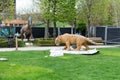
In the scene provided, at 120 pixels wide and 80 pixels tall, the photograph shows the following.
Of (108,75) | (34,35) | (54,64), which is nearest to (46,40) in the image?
(34,35)

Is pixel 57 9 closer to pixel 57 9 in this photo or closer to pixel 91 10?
pixel 57 9

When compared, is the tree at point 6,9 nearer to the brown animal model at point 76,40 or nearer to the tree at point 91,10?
the tree at point 91,10

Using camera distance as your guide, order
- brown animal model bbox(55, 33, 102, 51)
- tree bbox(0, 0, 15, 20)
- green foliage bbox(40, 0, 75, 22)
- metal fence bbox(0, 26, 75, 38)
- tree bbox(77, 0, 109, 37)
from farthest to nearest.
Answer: tree bbox(77, 0, 109, 37) → metal fence bbox(0, 26, 75, 38) → tree bbox(0, 0, 15, 20) → green foliage bbox(40, 0, 75, 22) → brown animal model bbox(55, 33, 102, 51)

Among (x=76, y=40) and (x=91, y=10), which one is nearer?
(x=76, y=40)

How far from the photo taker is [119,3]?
37.4 m

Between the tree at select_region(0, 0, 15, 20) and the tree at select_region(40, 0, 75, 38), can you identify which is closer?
the tree at select_region(40, 0, 75, 38)

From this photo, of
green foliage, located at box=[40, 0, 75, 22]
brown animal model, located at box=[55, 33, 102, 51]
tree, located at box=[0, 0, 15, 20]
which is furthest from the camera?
tree, located at box=[0, 0, 15, 20]

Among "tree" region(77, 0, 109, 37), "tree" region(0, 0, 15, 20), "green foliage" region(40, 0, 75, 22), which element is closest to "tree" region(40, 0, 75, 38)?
"green foliage" region(40, 0, 75, 22)

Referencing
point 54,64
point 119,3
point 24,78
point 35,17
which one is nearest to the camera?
point 24,78

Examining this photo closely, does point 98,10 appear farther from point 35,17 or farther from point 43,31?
point 35,17

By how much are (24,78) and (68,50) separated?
8809 millimetres

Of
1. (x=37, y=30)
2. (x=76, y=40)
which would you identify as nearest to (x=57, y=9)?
(x=37, y=30)

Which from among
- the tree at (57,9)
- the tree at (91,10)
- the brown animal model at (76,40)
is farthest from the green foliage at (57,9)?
the brown animal model at (76,40)

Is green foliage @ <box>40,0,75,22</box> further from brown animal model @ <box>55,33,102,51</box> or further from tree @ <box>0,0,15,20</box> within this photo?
brown animal model @ <box>55,33,102,51</box>
